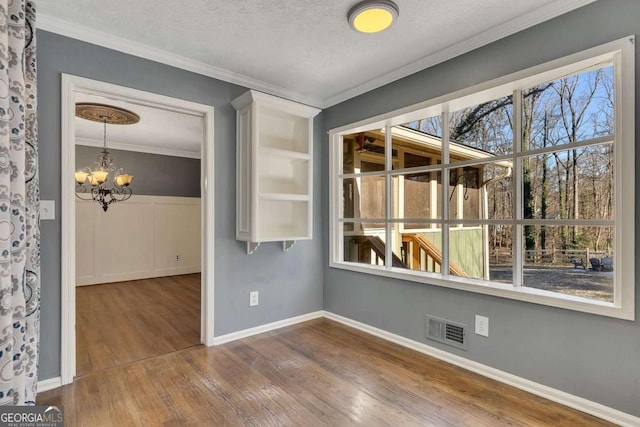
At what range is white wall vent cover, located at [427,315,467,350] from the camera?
2.48 metres

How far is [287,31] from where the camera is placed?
231 centimetres

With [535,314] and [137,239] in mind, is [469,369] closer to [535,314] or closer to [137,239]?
[535,314]

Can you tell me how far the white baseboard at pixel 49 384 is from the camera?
2.13 metres

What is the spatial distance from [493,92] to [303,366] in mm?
2452

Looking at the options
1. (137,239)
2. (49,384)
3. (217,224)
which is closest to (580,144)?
(217,224)

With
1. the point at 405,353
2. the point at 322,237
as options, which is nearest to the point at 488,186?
the point at 405,353

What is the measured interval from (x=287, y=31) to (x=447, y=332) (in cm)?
253

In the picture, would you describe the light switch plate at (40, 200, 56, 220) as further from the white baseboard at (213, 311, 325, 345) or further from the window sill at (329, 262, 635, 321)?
the window sill at (329, 262, 635, 321)

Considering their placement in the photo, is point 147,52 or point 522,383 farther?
point 147,52

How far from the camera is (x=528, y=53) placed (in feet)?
7.07

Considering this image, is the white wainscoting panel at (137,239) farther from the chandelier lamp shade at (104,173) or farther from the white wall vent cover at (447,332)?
the white wall vent cover at (447,332)

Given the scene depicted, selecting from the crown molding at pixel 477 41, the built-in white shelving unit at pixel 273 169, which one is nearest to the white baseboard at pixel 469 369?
the built-in white shelving unit at pixel 273 169

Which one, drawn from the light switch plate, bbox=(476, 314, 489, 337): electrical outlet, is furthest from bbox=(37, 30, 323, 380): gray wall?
bbox=(476, 314, 489, 337): electrical outlet

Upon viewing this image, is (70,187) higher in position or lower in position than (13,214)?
higher
